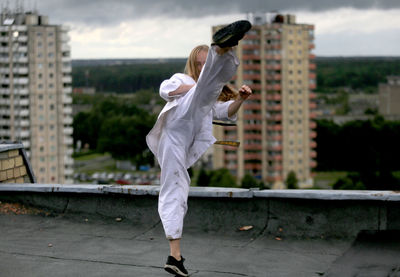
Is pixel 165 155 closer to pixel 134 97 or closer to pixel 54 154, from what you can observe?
pixel 54 154

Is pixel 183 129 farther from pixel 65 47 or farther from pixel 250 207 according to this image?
pixel 65 47

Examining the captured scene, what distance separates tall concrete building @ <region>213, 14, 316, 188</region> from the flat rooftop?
279ft

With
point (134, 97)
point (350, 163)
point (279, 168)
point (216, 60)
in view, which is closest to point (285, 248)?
point (216, 60)

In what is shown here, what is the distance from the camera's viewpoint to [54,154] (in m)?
92.7

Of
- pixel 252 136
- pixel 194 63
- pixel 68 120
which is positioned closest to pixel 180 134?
pixel 194 63

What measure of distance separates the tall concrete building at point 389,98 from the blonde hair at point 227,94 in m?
150

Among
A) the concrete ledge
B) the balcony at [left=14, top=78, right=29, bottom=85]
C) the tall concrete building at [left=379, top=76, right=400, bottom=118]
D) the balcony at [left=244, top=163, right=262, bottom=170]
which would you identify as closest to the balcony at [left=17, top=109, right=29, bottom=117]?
the balcony at [left=14, top=78, right=29, bottom=85]

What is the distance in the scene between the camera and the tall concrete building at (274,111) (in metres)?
92.4

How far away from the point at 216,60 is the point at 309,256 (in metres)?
1.76

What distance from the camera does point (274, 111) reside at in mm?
94125

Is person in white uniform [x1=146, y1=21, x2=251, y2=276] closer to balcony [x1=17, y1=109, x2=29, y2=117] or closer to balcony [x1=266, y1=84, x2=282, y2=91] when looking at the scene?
balcony [x1=17, y1=109, x2=29, y2=117]

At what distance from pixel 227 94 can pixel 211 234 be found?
1510 mm

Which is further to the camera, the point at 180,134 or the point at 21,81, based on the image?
the point at 21,81

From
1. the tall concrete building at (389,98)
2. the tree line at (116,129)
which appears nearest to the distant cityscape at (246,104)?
the tree line at (116,129)
